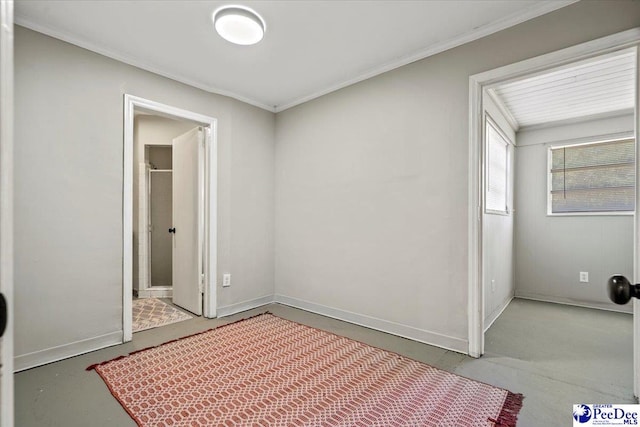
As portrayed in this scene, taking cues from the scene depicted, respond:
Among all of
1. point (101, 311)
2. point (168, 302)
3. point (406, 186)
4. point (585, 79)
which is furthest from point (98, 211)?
point (585, 79)

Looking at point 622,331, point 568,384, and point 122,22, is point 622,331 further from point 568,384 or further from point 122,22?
point 122,22

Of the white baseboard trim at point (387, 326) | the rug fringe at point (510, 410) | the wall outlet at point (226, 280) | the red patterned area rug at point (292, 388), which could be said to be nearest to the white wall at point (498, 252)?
the white baseboard trim at point (387, 326)

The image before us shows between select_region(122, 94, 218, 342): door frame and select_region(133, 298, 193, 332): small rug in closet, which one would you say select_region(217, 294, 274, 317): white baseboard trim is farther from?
select_region(133, 298, 193, 332): small rug in closet

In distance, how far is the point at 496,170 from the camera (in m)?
3.48

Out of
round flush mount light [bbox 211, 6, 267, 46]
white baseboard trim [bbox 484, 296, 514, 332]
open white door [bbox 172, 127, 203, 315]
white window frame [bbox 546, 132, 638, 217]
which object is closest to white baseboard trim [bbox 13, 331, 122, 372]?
open white door [bbox 172, 127, 203, 315]

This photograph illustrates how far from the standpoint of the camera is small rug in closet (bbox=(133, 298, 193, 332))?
3.01 meters

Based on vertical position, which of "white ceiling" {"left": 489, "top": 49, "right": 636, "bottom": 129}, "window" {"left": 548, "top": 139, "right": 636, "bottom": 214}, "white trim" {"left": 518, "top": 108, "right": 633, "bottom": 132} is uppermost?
"white ceiling" {"left": 489, "top": 49, "right": 636, "bottom": 129}

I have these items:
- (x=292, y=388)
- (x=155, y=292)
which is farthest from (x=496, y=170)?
(x=155, y=292)

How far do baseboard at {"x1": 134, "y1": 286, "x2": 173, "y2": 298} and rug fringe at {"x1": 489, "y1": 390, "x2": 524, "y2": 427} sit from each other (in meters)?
3.95

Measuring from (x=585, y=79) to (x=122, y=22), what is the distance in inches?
154

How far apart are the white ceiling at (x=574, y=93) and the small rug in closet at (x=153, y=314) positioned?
12.6 feet

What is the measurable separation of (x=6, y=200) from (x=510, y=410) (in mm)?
2231

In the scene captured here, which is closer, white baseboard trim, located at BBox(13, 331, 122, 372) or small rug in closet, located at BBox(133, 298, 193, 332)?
white baseboard trim, located at BBox(13, 331, 122, 372)

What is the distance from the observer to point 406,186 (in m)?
2.71
